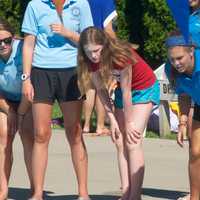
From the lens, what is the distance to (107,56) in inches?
278

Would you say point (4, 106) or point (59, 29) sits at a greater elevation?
point (59, 29)

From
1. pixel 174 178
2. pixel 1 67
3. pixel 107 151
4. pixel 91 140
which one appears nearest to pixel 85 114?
pixel 91 140

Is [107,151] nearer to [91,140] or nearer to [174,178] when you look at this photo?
[91,140]

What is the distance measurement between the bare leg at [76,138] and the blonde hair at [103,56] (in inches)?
12.2

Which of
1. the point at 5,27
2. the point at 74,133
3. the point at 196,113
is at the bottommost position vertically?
the point at 74,133

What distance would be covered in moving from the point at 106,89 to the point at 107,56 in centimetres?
31

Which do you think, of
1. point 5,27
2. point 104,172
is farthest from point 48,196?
point 5,27

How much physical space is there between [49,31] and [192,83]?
1.28 metres

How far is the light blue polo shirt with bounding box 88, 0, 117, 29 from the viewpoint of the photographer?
804cm

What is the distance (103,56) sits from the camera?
7.06m

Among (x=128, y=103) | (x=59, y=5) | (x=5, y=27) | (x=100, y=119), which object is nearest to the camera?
(x=128, y=103)

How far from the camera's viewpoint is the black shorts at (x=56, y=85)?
293 inches

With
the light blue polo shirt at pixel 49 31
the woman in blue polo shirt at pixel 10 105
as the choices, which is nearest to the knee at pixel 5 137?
the woman in blue polo shirt at pixel 10 105

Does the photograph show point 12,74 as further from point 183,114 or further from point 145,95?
point 183,114
